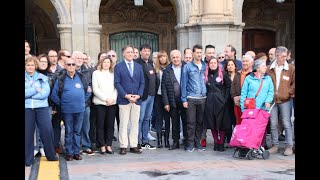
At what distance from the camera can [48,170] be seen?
22.4 feet

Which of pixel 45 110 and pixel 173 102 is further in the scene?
pixel 173 102

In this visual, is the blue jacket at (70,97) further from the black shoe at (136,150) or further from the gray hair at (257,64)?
the gray hair at (257,64)

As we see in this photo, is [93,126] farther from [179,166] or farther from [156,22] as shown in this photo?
[156,22]

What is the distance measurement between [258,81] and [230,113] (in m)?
0.93

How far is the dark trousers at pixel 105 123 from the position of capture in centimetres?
804

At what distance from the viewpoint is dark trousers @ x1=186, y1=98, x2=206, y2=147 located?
8.36 meters

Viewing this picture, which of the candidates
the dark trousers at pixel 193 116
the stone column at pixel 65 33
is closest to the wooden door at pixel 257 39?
the stone column at pixel 65 33

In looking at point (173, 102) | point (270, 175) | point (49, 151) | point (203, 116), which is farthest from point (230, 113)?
point (49, 151)

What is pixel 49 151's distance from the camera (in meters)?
7.43

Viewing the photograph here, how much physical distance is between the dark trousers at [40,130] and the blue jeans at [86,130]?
2.52 ft

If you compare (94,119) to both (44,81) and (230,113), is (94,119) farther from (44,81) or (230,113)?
(230,113)

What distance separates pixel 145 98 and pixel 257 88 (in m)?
2.00

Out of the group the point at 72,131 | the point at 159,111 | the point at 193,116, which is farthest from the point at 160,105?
the point at 72,131
